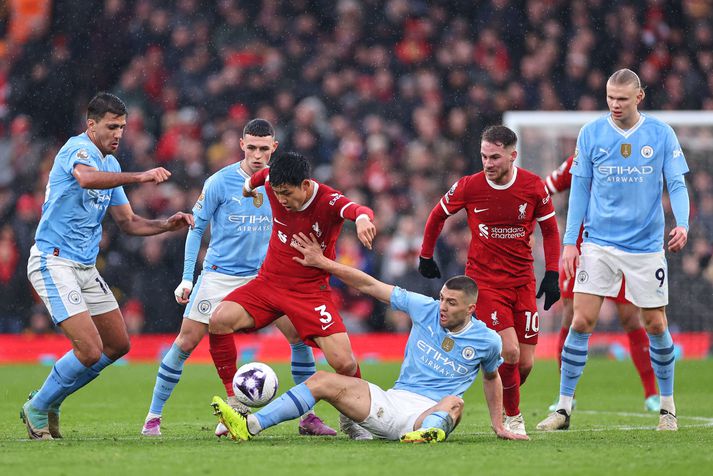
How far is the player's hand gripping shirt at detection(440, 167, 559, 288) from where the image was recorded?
345 inches

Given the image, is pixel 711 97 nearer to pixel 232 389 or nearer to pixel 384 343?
pixel 384 343

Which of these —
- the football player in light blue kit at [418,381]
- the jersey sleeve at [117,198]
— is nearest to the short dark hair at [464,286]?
the football player in light blue kit at [418,381]

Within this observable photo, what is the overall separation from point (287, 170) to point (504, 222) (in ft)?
5.97

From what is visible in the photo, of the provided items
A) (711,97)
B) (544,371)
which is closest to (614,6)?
(711,97)

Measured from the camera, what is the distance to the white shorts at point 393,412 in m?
7.62

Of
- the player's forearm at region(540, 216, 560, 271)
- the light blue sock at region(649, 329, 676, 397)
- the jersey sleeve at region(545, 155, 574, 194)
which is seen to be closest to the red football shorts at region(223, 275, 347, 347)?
the player's forearm at region(540, 216, 560, 271)

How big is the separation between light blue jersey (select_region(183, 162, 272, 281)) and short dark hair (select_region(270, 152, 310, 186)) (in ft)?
4.28

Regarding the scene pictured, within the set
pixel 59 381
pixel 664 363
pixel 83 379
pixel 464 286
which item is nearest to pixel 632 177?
pixel 664 363

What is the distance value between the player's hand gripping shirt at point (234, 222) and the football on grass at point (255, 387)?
1.35 m

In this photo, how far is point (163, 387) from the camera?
887 cm

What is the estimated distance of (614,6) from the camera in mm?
21797

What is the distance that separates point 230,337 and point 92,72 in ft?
42.5

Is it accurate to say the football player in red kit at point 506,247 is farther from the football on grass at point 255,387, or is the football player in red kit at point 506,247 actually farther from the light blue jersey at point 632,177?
the football on grass at point 255,387

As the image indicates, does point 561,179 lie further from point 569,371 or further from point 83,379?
point 83,379
